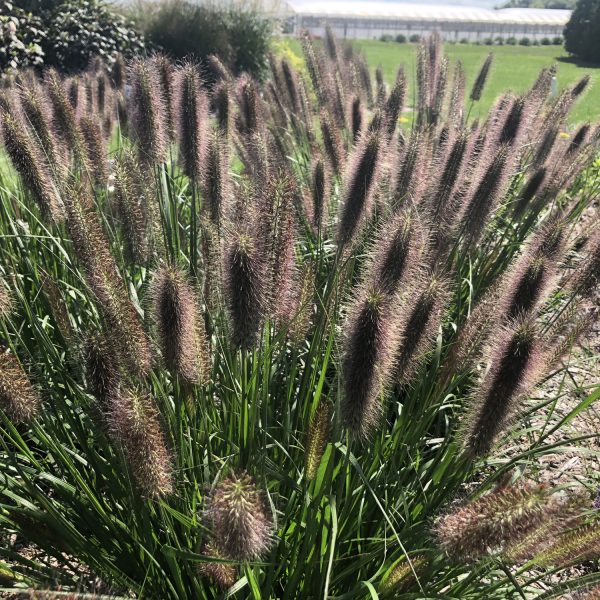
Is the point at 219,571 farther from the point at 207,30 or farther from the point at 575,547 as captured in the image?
the point at 207,30

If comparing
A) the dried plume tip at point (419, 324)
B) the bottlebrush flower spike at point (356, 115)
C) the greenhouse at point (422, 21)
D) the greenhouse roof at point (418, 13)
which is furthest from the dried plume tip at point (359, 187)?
the greenhouse at point (422, 21)

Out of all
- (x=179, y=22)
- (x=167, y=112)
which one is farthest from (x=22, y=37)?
(x=167, y=112)

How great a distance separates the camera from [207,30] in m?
14.8

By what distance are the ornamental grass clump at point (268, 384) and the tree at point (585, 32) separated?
98.9 feet

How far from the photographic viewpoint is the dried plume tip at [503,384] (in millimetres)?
1562

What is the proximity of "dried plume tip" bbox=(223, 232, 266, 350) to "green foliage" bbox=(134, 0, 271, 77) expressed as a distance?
1359 centimetres

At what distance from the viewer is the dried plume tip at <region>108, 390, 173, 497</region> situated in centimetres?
149

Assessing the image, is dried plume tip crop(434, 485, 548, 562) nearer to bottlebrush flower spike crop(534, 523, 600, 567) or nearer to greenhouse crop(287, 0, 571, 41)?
bottlebrush flower spike crop(534, 523, 600, 567)

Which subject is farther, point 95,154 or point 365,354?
point 95,154

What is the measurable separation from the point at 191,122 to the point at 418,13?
61464mm

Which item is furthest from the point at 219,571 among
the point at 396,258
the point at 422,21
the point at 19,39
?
the point at 422,21

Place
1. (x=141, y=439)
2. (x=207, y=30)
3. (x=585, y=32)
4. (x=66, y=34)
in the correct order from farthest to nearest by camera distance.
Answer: (x=585, y=32)
(x=207, y=30)
(x=66, y=34)
(x=141, y=439)

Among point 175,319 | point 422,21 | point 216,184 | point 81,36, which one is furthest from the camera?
point 422,21

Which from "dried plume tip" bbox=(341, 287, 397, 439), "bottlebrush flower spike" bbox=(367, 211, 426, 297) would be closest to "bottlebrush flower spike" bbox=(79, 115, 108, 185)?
"bottlebrush flower spike" bbox=(367, 211, 426, 297)
